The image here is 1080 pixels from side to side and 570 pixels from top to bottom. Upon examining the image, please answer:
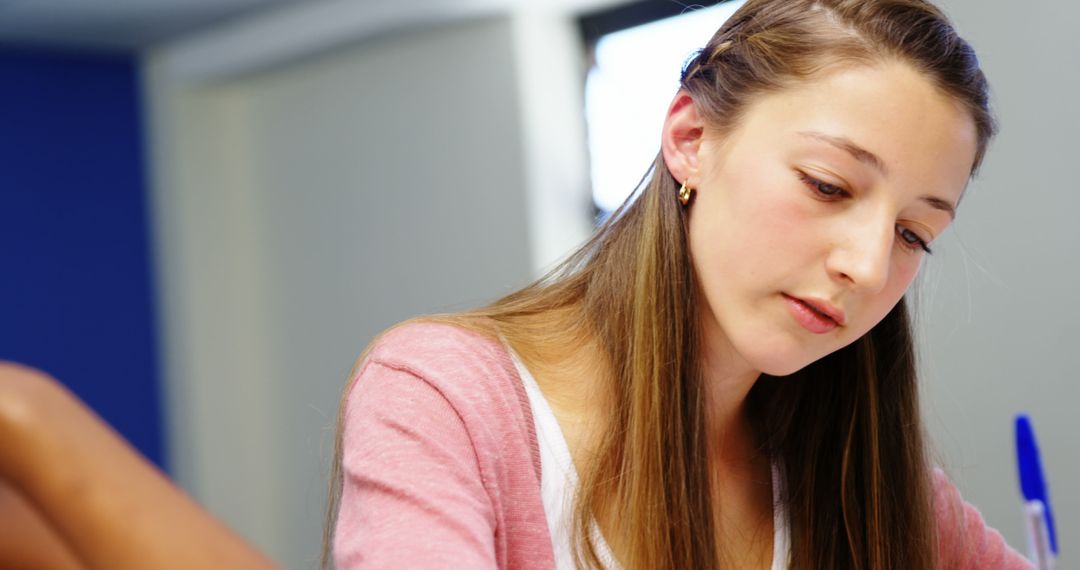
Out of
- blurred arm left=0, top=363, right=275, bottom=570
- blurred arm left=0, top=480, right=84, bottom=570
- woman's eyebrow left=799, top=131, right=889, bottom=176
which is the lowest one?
blurred arm left=0, top=480, right=84, bottom=570

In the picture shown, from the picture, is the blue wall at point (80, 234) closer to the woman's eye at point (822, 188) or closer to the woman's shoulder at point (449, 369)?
the woman's shoulder at point (449, 369)

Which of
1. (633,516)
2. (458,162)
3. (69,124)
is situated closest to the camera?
(633,516)

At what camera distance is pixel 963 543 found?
4.02ft

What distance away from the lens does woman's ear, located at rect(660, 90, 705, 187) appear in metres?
1.07

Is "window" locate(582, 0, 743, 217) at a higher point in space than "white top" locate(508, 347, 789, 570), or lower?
higher

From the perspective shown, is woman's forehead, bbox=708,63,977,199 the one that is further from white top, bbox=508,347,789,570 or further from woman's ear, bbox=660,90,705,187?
white top, bbox=508,347,789,570

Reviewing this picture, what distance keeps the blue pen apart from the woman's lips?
20 centimetres

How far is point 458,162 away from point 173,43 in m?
1.09

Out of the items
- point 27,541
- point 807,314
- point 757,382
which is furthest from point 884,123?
point 27,541

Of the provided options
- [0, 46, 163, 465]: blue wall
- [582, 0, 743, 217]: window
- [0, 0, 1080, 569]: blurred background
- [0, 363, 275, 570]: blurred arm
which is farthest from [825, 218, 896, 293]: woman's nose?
[0, 46, 163, 465]: blue wall

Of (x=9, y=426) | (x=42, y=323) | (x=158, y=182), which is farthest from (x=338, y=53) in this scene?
(x=9, y=426)

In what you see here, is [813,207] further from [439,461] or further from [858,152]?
[439,461]

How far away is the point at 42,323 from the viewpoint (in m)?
3.66

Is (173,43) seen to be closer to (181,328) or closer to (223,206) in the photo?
(223,206)
